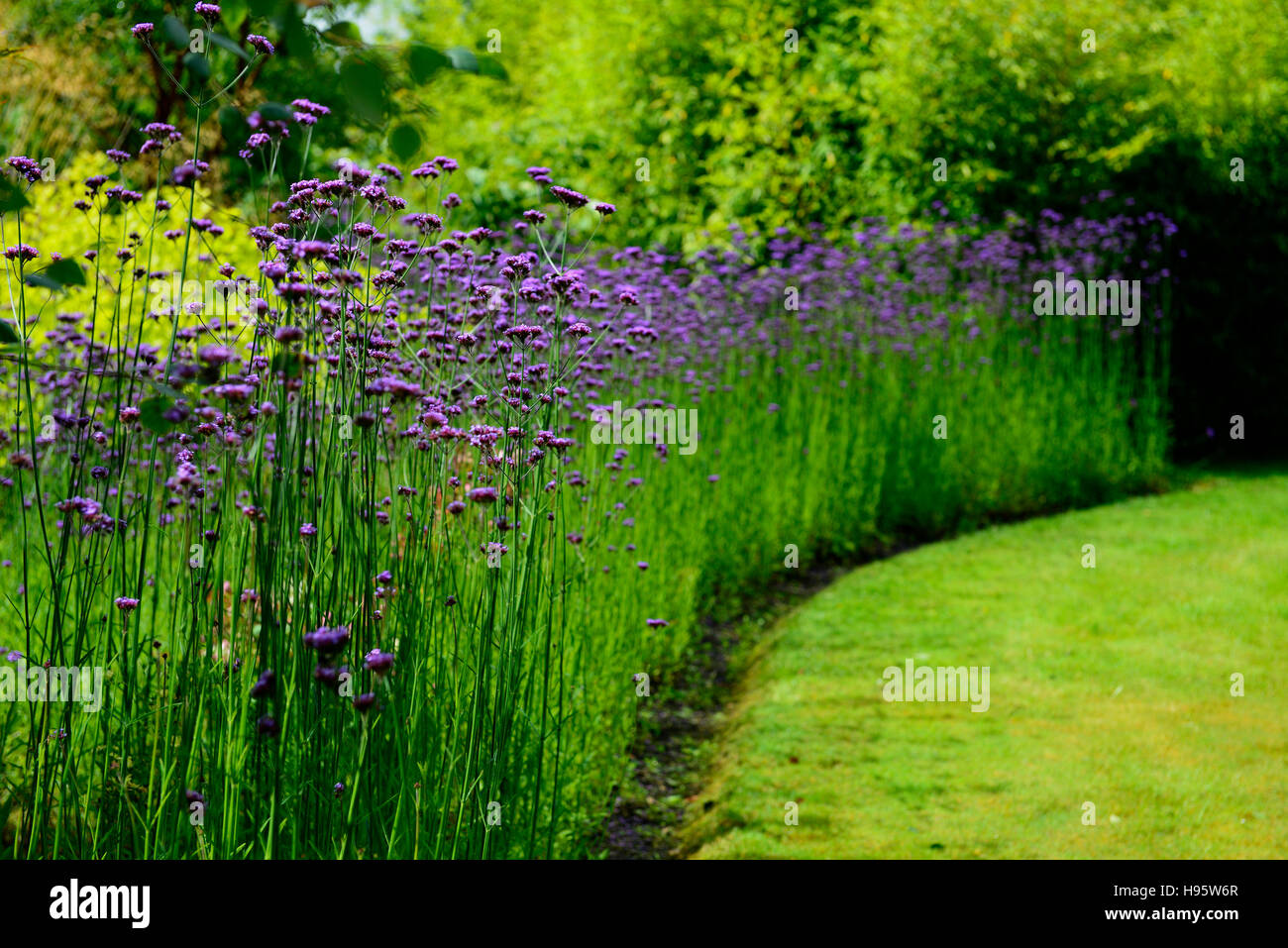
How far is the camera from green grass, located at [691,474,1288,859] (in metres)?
3.95

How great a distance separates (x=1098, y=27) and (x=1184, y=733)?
7.85 metres

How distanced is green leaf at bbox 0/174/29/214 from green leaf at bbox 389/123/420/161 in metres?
0.71

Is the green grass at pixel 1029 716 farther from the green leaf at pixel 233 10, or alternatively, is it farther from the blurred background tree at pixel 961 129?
the blurred background tree at pixel 961 129

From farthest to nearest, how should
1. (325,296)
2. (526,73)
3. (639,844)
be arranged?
(526,73) → (639,844) → (325,296)

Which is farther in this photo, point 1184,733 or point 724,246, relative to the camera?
point 724,246

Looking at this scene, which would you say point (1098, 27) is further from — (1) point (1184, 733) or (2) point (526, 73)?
(2) point (526, 73)

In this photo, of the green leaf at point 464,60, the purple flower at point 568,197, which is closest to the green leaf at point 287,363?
the green leaf at point 464,60

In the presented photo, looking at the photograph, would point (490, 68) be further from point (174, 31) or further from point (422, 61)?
point (174, 31)

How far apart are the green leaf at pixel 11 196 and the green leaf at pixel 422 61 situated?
2.58ft

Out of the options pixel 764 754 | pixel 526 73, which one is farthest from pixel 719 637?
pixel 526 73

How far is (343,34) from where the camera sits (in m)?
1.50

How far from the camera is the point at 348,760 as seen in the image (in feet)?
8.83

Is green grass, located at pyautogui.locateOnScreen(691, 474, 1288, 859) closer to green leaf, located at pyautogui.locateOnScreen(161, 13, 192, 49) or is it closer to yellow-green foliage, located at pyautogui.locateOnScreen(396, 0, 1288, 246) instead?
green leaf, located at pyautogui.locateOnScreen(161, 13, 192, 49)
